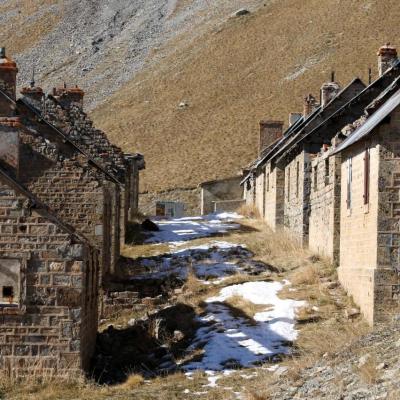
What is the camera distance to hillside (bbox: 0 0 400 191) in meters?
69.4

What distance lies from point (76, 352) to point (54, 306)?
2.82 ft

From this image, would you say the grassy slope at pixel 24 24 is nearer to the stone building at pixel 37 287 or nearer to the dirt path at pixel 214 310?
the dirt path at pixel 214 310

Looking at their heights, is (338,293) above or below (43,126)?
below

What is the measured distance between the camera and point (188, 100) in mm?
78188

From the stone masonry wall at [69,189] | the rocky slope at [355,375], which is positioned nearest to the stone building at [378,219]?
the rocky slope at [355,375]

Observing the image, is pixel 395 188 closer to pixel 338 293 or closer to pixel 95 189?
pixel 338 293

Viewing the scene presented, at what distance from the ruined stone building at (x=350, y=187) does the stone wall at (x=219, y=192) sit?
14.0 m

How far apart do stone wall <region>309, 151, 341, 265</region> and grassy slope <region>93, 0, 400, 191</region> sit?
110ft

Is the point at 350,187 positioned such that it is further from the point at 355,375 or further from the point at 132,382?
the point at 355,375

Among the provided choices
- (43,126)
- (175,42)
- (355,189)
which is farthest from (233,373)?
(175,42)

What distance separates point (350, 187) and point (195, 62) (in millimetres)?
67738

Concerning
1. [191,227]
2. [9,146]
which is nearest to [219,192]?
[191,227]

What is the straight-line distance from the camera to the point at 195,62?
85688 mm

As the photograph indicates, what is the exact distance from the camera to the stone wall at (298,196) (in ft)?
85.8
